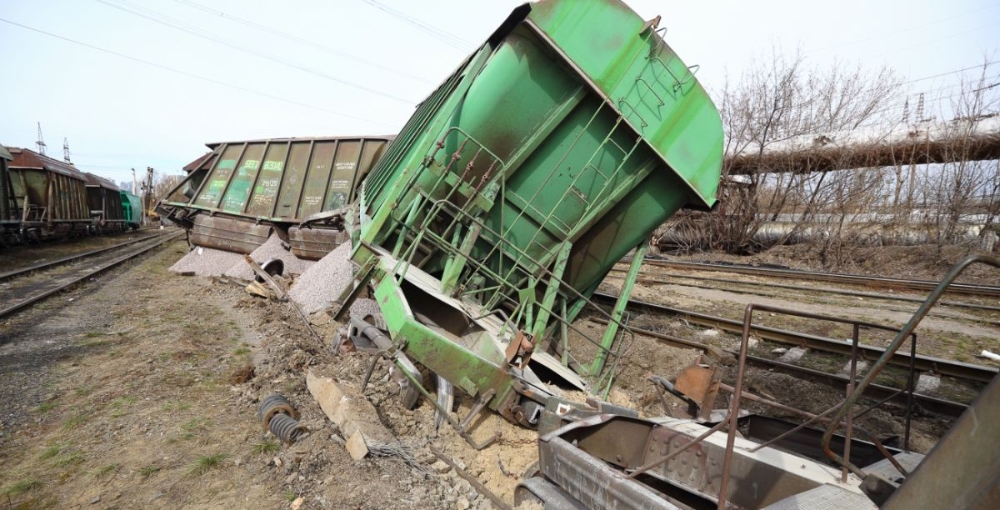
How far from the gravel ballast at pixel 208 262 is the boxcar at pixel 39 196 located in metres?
7.97

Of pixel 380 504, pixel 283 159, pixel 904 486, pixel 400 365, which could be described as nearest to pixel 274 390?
pixel 400 365

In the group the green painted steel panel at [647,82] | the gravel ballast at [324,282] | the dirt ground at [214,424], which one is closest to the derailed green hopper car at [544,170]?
the green painted steel panel at [647,82]

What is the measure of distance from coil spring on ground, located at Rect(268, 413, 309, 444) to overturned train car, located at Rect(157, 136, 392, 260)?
791cm

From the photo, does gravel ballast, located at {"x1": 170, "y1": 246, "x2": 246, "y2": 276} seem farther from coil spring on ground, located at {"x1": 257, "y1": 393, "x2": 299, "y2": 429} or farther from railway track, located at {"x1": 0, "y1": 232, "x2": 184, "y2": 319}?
coil spring on ground, located at {"x1": 257, "y1": 393, "x2": 299, "y2": 429}

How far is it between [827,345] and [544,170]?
4.47 metres

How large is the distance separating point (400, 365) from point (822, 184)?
16.2 metres

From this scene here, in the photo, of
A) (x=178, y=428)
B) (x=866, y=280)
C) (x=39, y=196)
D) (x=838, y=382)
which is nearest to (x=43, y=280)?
(x=39, y=196)

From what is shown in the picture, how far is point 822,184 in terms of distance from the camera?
15938 mm

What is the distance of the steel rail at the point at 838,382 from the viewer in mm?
4730

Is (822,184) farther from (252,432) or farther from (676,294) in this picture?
(252,432)

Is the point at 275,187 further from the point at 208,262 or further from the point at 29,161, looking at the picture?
the point at 29,161

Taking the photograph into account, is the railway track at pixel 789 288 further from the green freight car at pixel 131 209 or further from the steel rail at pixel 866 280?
the green freight car at pixel 131 209

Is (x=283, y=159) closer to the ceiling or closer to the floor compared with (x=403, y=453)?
closer to the ceiling

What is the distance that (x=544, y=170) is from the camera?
526cm
